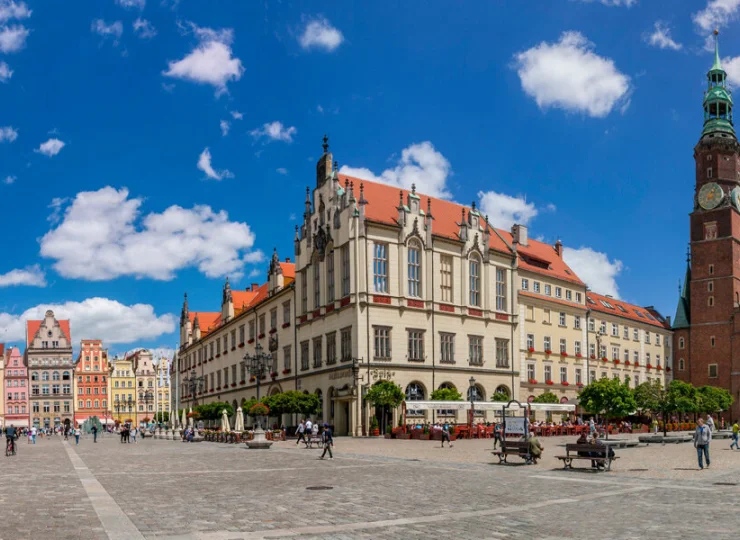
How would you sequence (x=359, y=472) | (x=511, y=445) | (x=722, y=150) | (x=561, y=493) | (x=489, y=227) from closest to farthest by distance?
(x=561, y=493) → (x=359, y=472) → (x=511, y=445) → (x=489, y=227) → (x=722, y=150)

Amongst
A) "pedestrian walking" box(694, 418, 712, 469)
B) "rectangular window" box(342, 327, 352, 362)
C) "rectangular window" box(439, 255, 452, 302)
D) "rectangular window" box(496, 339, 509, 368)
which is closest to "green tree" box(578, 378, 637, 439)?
"rectangular window" box(439, 255, 452, 302)

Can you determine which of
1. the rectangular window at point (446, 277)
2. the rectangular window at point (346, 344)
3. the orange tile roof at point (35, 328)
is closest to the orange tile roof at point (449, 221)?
the rectangular window at point (446, 277)

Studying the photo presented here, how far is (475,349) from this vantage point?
63.0 metres

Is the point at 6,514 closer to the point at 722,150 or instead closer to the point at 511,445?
the point at 511,445

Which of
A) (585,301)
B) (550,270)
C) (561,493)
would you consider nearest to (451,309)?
(550,270)

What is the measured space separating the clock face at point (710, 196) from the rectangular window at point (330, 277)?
5386 centimetres

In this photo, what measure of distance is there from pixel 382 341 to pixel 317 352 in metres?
8.18

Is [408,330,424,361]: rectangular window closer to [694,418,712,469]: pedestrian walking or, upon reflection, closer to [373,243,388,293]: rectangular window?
[373,243,388,293]: rectangular window

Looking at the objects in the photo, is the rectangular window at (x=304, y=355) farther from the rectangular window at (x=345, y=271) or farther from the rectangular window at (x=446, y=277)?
the rectangular window at (x=446, y=277)

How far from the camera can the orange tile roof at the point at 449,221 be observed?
198 feet

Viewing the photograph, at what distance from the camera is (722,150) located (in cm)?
9212

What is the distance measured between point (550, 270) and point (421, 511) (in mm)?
63599

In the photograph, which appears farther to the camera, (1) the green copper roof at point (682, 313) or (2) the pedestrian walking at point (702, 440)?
(1) the green copper roof at point (682, 313)

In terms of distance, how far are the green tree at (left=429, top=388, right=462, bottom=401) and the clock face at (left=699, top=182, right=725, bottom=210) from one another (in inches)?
2023
